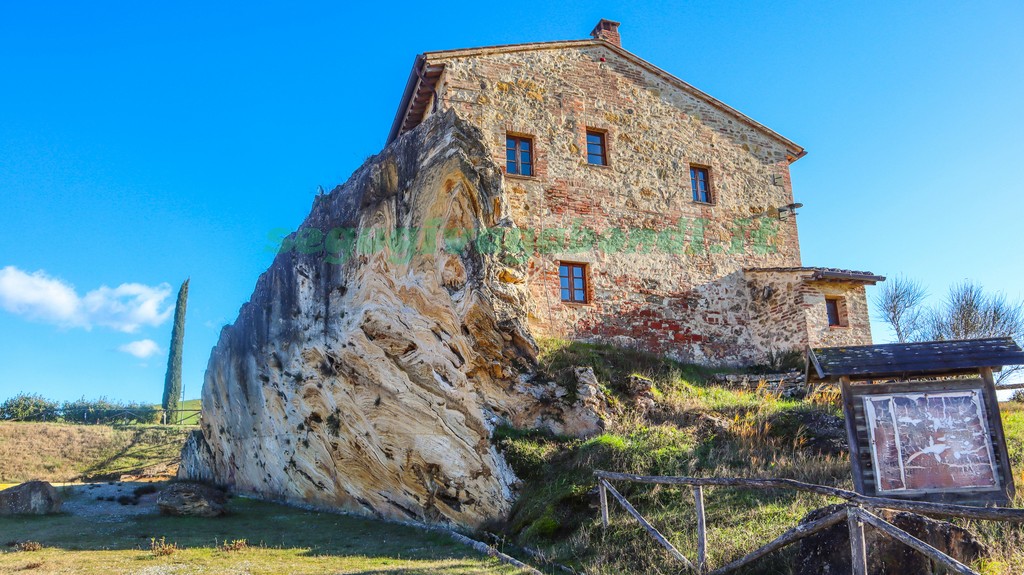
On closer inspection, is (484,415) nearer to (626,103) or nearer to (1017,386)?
(1017,386)

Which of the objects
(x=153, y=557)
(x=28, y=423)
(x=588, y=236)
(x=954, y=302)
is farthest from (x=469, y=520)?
(x=954, y=302)

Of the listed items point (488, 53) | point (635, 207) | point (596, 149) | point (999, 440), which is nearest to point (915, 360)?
point (999, 440)

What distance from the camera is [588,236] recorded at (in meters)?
16.5

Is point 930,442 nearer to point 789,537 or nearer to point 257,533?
point 789,537

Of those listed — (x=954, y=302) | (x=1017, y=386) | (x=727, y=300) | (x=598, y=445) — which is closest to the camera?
(x=1017, y=386)

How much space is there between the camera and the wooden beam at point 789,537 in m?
5.84

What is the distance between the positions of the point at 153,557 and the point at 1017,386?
12294 mm

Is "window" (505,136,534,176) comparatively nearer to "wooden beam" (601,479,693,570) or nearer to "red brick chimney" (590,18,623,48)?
"red brick chimney" (590,18,623,48)

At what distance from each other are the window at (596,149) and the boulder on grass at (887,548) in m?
12.4

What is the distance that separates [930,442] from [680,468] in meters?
3.21

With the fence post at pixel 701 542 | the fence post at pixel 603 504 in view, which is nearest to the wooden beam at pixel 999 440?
the fence post at pixel 701 542

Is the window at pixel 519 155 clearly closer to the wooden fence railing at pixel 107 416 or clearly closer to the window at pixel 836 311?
the window at pixel 836 311

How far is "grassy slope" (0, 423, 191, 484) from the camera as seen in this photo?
23.8 m

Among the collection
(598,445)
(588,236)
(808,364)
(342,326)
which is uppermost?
(588,236)
